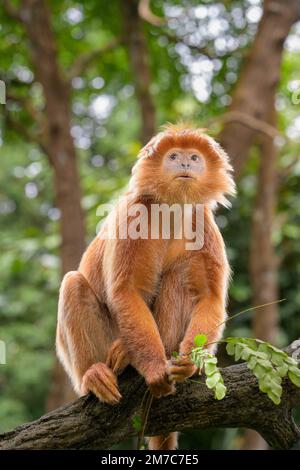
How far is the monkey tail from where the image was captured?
2.81m

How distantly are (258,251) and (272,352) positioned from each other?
408cm

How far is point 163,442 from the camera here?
280cm

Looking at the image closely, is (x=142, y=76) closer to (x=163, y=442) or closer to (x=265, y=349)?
(x=163, y=442)

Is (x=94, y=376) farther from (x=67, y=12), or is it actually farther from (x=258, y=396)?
(x=67, y=12)

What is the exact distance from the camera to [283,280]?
870cm

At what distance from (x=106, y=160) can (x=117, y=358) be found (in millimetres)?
9986

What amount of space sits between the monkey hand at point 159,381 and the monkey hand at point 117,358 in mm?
180

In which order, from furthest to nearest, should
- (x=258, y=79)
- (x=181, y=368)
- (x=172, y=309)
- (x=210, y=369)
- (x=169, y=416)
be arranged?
(x=258, y=79) → (x=172, y=309) → (x=169, y=416) → (x=181, y=368) → (x=210, y=369)

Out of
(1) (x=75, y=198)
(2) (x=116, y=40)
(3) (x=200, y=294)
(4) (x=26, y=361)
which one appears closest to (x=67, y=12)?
(2) (x=116, y=40)

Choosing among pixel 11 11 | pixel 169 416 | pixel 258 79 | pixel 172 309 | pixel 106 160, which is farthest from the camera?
pixel 106 160

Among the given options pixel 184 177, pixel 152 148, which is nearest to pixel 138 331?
pixel 184 177

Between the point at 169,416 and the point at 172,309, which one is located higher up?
the point at 172,309

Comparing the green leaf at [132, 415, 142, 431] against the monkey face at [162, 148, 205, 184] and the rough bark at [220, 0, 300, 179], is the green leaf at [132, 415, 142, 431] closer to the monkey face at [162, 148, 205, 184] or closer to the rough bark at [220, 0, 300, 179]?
the monkey face at [162, 148, 205, 184]
